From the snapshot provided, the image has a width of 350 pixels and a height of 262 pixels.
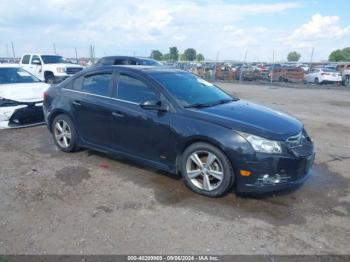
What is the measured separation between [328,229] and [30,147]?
534 cm

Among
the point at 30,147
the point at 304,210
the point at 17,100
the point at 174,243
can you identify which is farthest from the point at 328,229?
the point at 17,100

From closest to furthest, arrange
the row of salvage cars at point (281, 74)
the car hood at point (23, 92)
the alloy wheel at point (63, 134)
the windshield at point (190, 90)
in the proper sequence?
the windshield at point (190, 90) → the alloy wheel at point (63, 134) → the car hood at point (23, 92) → the row of salvage cars at point (281, 74)

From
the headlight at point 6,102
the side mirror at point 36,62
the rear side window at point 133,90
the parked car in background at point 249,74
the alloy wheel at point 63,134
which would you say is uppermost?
the rear side window at point 133,90

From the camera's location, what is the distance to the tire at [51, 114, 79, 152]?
229 inches

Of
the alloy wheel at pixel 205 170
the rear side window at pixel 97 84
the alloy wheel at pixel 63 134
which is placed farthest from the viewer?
the alloy wheel at pixel 63 134

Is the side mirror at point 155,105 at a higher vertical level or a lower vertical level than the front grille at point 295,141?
higher

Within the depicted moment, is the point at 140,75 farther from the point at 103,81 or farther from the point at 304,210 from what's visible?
the point at 304,210

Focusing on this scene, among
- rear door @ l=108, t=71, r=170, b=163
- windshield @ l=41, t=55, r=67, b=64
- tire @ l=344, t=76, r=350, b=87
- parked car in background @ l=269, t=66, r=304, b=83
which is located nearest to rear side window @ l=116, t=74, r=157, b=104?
rear door @ l=108, t=71, r=170, b=163

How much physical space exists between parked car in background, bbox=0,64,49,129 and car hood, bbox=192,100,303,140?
4993mm

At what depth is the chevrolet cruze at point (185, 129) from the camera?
402cm

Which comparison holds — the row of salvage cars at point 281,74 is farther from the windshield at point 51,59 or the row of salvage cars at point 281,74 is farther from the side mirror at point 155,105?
the side mirror at point 155,105

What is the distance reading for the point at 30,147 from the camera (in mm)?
6500

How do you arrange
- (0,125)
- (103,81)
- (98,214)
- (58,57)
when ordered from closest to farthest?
(98,214) < (103,81) < (0,125) < (58,57)

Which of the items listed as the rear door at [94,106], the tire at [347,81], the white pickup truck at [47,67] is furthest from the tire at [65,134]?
the tire at [347,81]
